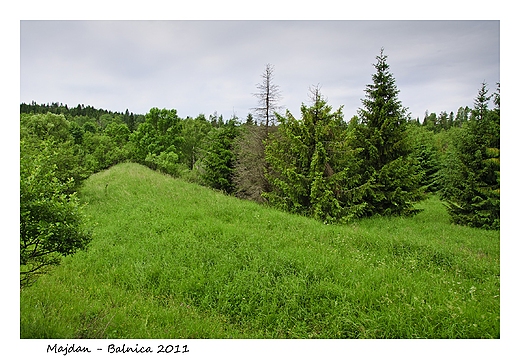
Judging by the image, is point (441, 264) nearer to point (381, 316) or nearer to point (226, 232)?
point (381, 316)

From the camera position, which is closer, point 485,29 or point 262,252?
point 485,29

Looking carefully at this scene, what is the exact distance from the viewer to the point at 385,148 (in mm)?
13977

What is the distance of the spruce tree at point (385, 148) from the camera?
44.6 ft

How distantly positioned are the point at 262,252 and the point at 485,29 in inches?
261

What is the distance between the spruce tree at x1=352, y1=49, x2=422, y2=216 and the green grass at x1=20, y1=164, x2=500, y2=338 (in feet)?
13.8

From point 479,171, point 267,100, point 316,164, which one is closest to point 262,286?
point 316,164

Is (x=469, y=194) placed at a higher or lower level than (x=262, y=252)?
higher

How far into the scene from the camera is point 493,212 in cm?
1254

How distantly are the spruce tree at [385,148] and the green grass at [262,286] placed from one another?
421cm

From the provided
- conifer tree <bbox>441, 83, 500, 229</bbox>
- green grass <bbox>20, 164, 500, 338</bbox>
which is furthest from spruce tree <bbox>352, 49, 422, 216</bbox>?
green grass <bbox>20, 164, 500, 338</bbox>

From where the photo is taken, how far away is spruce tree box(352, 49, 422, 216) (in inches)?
535

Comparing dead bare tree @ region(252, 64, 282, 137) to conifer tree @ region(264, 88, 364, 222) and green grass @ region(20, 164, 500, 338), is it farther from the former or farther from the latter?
green grass @ region(20, 164, 500, 338)

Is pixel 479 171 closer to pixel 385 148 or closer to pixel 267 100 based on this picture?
pixel 385 148
